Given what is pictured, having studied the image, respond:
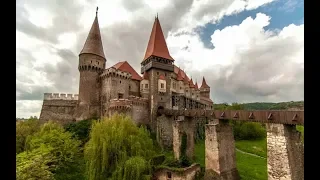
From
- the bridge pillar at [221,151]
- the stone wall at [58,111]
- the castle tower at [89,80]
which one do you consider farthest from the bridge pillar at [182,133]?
the stone wall at [58,111]

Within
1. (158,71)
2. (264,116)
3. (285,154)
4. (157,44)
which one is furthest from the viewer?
(157,44)

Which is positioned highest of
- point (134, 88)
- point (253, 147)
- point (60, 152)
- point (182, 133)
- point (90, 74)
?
point (90, 74)

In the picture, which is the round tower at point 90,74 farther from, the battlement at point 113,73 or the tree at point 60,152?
the tree at point 60,152

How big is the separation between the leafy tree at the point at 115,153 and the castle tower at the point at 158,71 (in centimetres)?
1012

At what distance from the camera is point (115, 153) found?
13391 mm

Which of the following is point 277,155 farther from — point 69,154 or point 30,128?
point 30,128

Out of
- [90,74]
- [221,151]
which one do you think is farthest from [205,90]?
[221,151]

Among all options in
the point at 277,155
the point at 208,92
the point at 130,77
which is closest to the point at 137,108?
the point at 130,77

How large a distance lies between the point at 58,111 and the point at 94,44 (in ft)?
30.5

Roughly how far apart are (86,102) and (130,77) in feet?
20.0

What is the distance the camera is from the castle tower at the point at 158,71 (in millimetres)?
25891

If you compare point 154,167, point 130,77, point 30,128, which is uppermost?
point 130,77

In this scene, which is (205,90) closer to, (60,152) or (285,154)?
(60,152)
